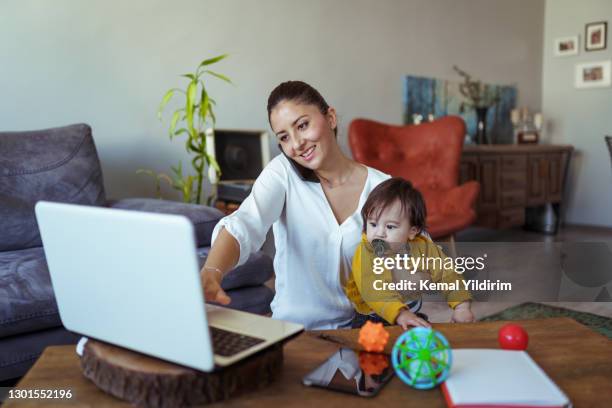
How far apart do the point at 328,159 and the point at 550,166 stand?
3.94 meters

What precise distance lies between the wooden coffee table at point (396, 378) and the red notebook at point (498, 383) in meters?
0.03

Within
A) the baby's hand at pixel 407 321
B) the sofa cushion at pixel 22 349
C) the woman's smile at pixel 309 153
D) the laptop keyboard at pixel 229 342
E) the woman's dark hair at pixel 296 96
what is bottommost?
the sofa cushion at pixel 22 349

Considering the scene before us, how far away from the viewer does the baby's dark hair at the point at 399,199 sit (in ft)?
3.83

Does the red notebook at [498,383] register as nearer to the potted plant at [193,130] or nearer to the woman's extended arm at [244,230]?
the woman's extended arm at [244,230]

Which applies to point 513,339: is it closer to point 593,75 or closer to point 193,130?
point 193,130

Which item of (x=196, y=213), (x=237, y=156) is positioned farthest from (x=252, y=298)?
(x=237, y=156)

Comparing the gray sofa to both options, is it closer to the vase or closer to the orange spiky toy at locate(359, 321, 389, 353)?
the orange spiky toy at locate(359, 321, 389, 353)

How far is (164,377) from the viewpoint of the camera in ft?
2.17

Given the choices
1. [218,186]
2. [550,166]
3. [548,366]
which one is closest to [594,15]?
[550,166]

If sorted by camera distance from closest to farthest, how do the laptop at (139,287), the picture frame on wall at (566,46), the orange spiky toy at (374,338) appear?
1. the laptop at (139,287)
2. the orange spiky toy at (374,338)
3. the picture frame on wall at (566,46)

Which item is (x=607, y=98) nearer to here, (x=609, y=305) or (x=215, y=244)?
(x=609, y=305)

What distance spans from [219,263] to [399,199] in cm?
42

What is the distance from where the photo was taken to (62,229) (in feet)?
2.33

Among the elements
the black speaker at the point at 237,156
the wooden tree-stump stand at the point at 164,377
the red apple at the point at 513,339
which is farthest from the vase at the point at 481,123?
the wooden tree-stump stand at the point at 164,377
